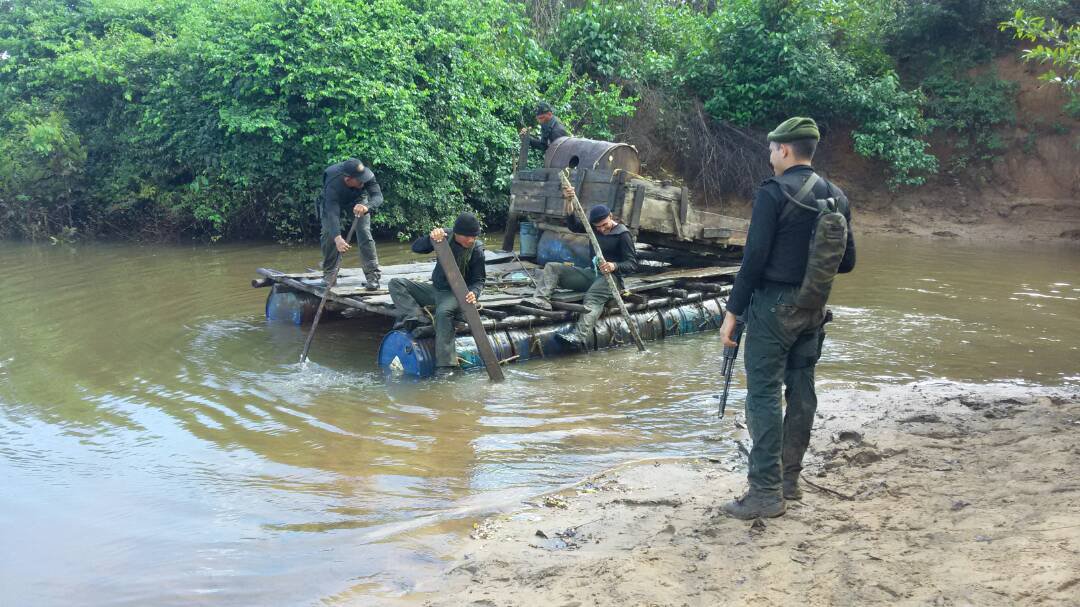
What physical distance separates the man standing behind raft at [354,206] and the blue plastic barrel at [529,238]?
7.37ft

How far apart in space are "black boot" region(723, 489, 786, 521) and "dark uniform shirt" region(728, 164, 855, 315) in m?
1.14

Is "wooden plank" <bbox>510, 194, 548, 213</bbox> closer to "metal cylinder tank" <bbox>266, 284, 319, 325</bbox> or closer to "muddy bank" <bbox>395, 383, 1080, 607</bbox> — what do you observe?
"metal cylinder tank" <bbox>266, 284, 319, 325</bbox>

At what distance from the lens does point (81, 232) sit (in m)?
19.0

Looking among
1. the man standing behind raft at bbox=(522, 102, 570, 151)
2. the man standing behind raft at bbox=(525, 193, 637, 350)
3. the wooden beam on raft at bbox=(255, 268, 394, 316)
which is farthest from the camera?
the man standing behind raft at bbox=(522, 102, 570, 151)

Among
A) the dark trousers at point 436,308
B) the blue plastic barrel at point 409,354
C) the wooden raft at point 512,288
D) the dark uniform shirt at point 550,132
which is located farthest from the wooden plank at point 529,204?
the blue plastic barrel at point 409,354

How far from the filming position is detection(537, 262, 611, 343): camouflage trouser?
9.92m

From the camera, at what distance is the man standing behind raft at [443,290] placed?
8727mm

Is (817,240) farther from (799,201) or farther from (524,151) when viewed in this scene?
(524,151)

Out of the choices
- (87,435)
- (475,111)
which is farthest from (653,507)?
(475,111)

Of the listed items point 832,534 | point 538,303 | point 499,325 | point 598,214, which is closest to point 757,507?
point 832,534

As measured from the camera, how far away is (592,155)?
1136 cm

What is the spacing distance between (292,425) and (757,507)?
4.11 metres

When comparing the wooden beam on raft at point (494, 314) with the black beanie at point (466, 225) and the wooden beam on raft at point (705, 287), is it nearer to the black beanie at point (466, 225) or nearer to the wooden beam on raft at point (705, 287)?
the black beanie at point (466, 225)

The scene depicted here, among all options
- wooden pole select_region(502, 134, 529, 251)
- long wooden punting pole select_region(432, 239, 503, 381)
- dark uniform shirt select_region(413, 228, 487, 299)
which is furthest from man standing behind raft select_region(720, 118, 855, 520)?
wooden pole select_region(502, 134, 529, 251)
